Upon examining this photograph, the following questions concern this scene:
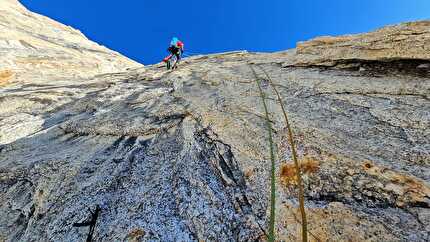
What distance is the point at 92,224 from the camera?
3.94m

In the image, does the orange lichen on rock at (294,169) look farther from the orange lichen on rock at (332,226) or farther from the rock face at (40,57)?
the rock face at (40,57)

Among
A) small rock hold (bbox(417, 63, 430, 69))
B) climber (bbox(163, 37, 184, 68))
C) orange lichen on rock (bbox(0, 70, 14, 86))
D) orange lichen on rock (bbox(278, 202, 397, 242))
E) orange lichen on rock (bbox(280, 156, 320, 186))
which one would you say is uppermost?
climber (bbox(163, 37, 184, 68))

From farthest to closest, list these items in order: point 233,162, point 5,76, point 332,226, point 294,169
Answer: point 5,76 < point 233,162 < point 294,169 < point 332,226

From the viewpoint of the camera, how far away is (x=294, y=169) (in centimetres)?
409

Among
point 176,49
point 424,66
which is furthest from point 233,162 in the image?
point 176,49

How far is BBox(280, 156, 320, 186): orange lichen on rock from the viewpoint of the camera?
3.95 meters

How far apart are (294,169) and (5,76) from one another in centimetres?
1350

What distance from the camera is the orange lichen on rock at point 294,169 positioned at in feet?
12.9

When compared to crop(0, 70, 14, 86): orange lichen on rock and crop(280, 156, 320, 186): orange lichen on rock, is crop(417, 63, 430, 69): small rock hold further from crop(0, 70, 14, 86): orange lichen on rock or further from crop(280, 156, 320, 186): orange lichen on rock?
crop(0, 70, 14, 86): orange lichen on rock

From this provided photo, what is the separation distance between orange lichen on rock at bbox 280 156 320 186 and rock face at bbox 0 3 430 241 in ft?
0.07

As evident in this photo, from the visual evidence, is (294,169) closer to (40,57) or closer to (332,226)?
(332,226)

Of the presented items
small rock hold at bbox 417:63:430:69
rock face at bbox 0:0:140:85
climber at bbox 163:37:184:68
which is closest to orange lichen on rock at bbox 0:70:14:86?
rock face at bbox 0:0:140:85

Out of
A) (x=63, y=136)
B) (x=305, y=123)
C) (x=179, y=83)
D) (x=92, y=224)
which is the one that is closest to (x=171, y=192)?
(x=92, y=224)

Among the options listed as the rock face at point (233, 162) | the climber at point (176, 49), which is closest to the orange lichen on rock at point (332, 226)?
the rock face at point (233, 162)
